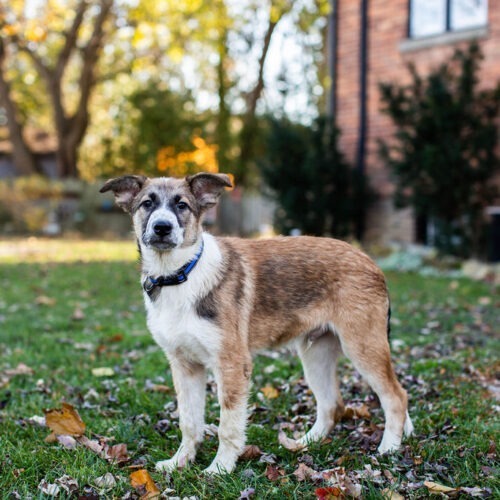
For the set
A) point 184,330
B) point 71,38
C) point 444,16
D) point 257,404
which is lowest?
point 257,404

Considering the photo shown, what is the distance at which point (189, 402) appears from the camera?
4.05m

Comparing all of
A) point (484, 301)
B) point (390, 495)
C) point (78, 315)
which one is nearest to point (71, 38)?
point (78, 315)

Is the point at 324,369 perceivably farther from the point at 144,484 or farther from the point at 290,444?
the point at 144,484

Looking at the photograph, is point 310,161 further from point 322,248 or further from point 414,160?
point 322,248

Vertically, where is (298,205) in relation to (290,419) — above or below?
above

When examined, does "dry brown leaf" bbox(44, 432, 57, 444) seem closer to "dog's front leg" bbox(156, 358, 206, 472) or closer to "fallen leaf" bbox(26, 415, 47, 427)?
"fallen leaf" bbox(26, 415, 47, 427)

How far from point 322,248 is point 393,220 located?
10.1m

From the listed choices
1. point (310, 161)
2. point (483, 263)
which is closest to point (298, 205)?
point (310, 161)

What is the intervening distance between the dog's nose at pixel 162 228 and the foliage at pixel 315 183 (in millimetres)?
10094

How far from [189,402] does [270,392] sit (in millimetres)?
1191

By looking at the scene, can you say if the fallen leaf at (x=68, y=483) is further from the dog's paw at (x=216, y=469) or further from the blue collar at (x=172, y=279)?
the blue collar at (x=172, y=279)

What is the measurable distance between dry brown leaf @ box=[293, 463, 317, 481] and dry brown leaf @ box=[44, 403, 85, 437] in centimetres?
148

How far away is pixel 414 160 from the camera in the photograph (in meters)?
12.3

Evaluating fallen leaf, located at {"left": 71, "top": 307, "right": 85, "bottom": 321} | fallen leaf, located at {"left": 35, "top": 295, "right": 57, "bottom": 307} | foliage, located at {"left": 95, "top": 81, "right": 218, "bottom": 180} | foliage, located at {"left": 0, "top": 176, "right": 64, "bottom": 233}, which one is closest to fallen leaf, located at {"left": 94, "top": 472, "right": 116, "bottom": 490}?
fallen leaf, located at {"left": 71, "top": 307, "right": 85, "bottom": 321}
